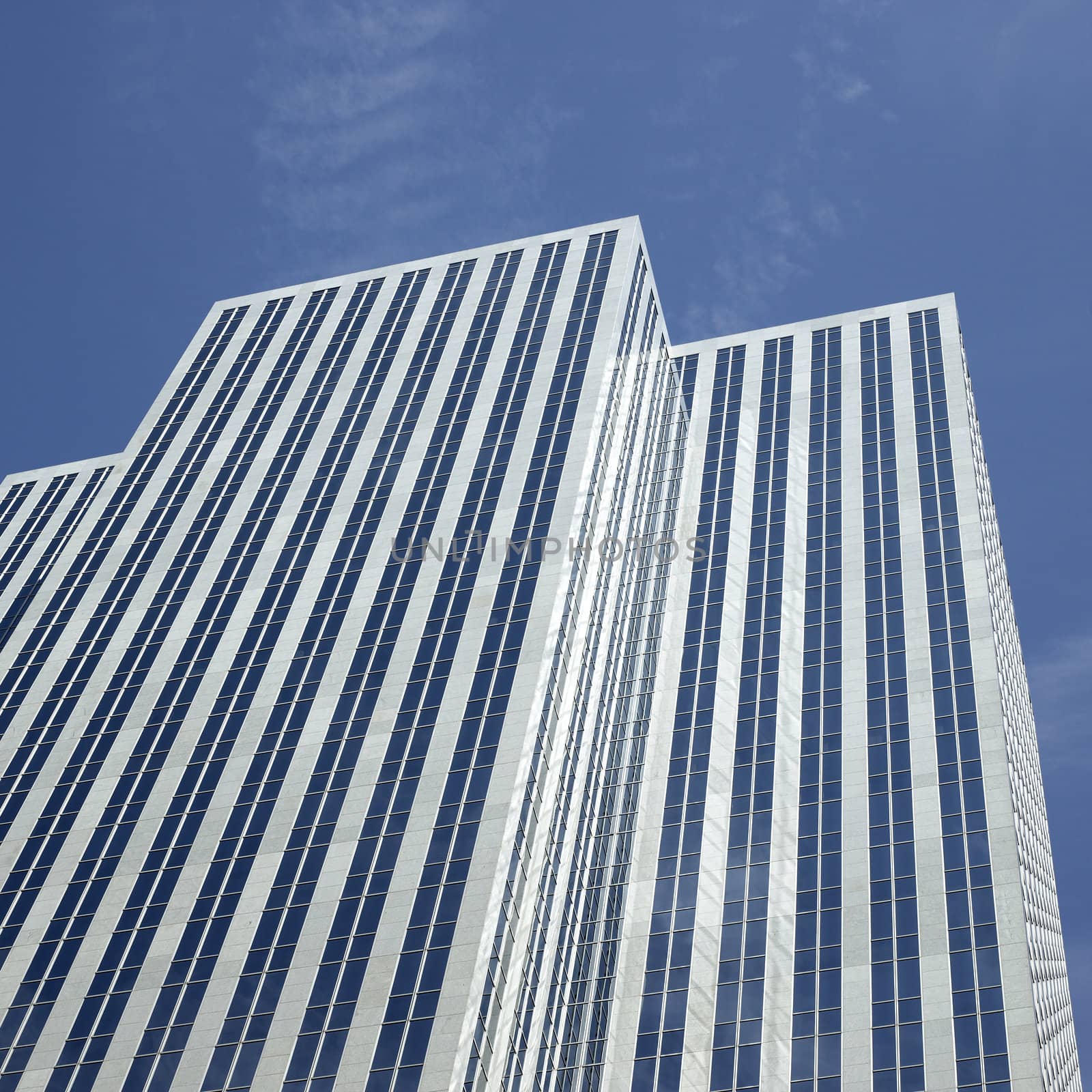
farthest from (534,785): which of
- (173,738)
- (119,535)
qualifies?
(119,535)

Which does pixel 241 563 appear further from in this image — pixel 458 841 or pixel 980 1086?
pixel 980 1086

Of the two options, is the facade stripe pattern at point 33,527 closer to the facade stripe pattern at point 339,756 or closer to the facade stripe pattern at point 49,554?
the facade stripe pattern at point 49,554

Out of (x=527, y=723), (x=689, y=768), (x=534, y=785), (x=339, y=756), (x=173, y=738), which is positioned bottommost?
(x=534, y=785)

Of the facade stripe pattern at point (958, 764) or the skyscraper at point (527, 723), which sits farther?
the facade stripe pattern at point (958, 764)

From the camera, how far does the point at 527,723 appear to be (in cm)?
9331

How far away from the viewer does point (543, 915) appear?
9250 centimetres

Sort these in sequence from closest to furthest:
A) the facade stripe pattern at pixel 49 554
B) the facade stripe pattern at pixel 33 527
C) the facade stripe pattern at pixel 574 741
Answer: the facade stripe pattern at pixel 574 741
the facade stripe pattern at pixel 49 554
the facade stripe pattern at pixel 33 527

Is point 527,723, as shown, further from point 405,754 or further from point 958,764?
point 958,764

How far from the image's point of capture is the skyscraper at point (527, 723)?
84.1m

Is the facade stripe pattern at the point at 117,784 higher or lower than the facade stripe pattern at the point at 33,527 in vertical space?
lower

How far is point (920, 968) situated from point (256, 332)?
88700 mm

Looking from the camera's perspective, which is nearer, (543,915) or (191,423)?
(543,915)

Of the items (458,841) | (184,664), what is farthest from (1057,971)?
(184,664)

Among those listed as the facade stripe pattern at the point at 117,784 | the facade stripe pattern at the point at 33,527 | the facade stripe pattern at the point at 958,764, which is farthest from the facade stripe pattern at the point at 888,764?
the facade stripe pattern at the point at 33,527
